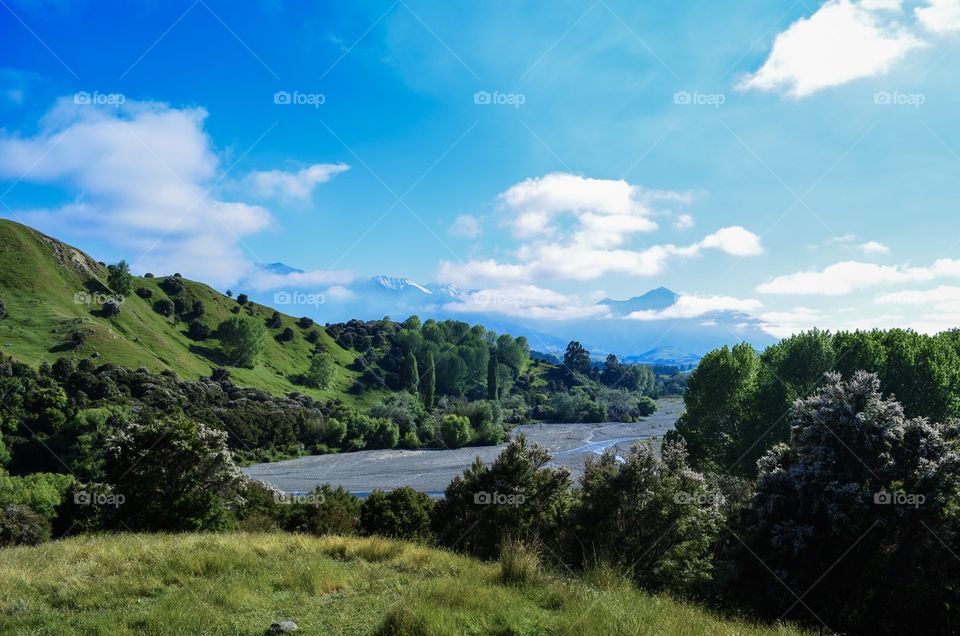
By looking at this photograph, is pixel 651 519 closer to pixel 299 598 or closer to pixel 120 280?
pixel 299 598

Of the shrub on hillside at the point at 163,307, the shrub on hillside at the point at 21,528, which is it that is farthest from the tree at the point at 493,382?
the shrub on hillside at the point at 21,528

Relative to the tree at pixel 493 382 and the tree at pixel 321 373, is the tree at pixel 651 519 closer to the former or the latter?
the tree at pixel 321 373

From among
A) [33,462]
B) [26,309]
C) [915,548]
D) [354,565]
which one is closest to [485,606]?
[354,565]

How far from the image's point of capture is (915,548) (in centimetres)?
1755

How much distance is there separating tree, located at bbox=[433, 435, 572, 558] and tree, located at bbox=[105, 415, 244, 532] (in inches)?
413

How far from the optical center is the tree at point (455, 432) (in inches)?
4087

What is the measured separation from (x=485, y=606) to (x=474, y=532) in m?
14.5

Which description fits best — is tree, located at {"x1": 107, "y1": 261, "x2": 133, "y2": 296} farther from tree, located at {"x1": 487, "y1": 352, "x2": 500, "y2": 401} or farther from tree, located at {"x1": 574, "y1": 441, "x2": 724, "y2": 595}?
tree, located at {"x1": 574, "y1": 441, "x2": 724, "y2": 595}

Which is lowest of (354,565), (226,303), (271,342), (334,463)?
(334,463)

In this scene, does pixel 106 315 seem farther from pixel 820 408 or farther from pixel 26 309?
pixel 820 408

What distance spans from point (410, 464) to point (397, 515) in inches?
2530

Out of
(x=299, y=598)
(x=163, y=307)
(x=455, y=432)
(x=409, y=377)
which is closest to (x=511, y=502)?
(x=299, y=598)

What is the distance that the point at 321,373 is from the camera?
5271 inches

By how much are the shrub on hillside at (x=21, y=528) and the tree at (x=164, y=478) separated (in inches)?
185
